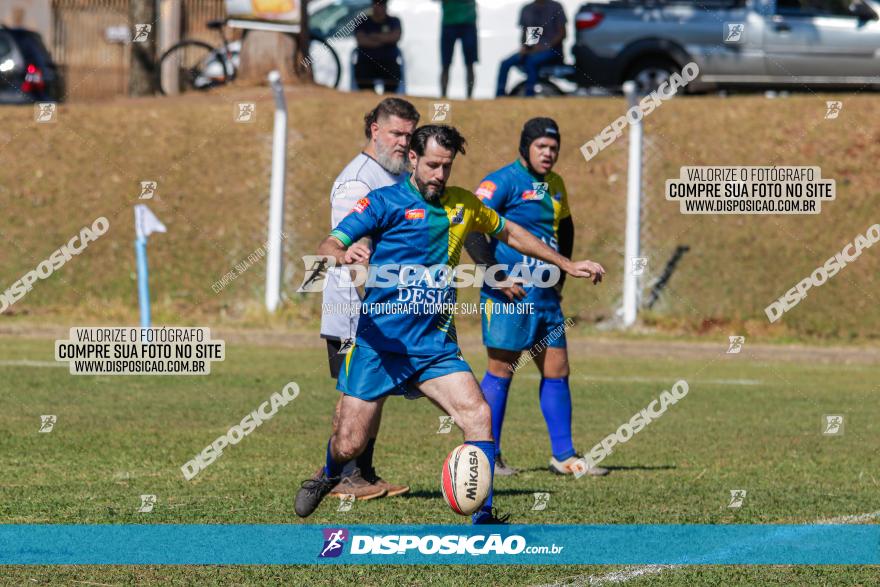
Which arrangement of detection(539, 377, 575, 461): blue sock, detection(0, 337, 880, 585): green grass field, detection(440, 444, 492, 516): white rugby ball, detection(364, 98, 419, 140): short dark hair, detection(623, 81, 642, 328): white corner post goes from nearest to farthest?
detection(0, 337, 880, 585): green grass field, detection(440, 444, 492, 516): white rugby ball, detection(364, 98, 419, 140): short dark hair, detection(539, 377, 575, 461): blue sock, detection(623, 81, 642, 328): white corner post

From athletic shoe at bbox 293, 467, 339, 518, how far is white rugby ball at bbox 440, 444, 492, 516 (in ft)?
2.96

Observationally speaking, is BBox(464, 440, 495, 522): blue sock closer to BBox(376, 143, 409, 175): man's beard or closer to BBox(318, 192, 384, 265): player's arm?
BBox(318, 192, 384, 265): player's arm

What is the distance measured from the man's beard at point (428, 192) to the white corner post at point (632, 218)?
37.1 feet

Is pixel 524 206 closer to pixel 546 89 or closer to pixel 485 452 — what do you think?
pixel 485 452

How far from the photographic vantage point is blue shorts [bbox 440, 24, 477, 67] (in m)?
21.9

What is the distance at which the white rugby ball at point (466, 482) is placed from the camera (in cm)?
720

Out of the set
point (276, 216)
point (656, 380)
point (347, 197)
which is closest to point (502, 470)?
point (347, 197)

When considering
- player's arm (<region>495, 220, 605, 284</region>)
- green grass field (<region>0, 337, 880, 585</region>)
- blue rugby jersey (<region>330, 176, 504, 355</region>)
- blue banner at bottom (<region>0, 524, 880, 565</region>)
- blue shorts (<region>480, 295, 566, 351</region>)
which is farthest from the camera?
blue shorts (<region>480, 295, 566, 351</region>)

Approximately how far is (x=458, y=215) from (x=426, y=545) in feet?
5.69

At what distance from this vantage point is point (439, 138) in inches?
291

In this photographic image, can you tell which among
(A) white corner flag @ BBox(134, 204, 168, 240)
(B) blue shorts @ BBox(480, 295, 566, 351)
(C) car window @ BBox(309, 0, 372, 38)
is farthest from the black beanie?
(C) car window @ BBox(309, 0, 372, 38)

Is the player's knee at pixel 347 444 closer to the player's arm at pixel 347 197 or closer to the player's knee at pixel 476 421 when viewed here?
the player's knee at pixel 476 421

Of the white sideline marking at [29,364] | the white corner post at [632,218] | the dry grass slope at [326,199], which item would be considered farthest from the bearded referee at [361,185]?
the dry grass slope at [326,199]

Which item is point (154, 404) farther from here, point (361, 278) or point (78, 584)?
point (78, 584)
